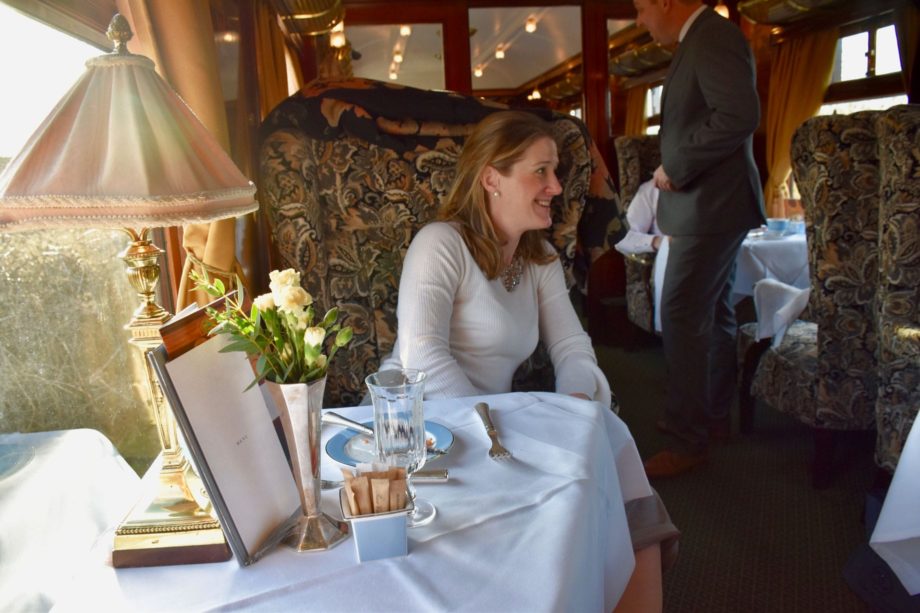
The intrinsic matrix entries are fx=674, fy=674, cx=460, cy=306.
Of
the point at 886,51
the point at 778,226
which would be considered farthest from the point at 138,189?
Result: the point at 886,51

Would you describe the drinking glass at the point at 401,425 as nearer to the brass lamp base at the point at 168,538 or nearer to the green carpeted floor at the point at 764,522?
the brass lamp base at the point at 168,538

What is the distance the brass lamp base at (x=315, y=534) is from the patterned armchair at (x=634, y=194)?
3.16 meters

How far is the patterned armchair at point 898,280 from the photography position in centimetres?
180

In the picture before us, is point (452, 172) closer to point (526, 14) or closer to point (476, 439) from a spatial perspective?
point (476, 439)

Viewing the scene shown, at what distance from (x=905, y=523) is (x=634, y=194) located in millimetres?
2928

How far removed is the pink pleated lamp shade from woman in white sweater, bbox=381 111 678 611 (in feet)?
2.53

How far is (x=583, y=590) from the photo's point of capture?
27.9 inches

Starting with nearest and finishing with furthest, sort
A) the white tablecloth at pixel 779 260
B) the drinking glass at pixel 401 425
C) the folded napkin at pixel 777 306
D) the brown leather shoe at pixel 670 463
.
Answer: the drinking glass at pixel 401 425 → the brown leather shoe at pixel 670 463 → the folded napkin at pixel 777 306 → the white tablecloth at pixel 779 260

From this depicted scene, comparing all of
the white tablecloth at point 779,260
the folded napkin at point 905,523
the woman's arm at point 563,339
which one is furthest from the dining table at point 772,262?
the folded napkin at point 905,523

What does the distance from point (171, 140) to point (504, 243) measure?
1.02 metres

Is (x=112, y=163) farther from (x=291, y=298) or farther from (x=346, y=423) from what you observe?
(x=346, y=423)

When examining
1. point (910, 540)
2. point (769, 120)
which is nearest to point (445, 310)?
point (910, 540)

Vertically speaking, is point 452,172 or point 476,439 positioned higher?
point 452,172

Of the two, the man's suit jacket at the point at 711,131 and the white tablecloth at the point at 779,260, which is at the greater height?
the man's suit jacket at the point at 711,131
